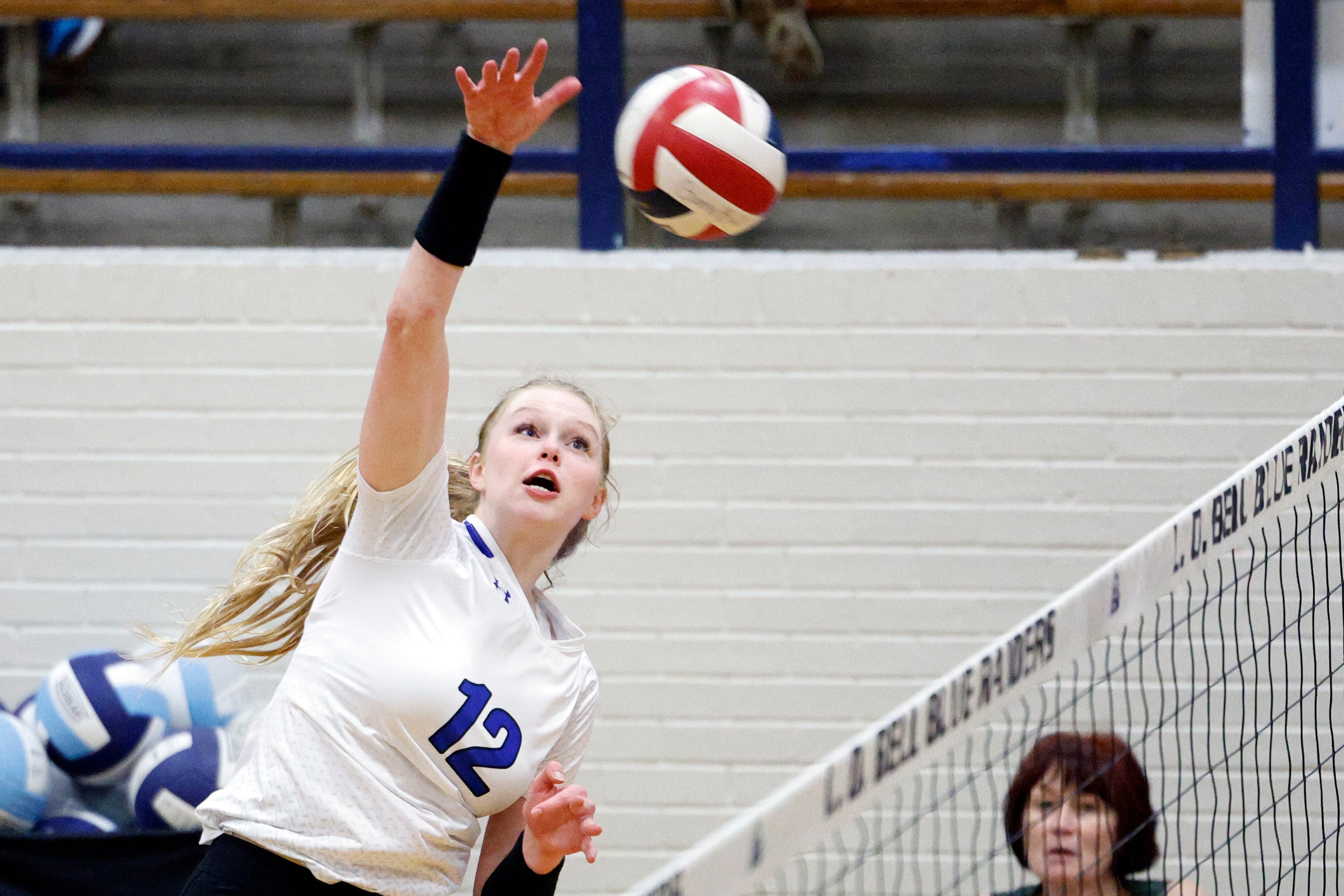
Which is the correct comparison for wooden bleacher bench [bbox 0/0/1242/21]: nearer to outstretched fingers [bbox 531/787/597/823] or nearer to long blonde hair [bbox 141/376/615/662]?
long blonde hair [bbox 141/376/615/662]

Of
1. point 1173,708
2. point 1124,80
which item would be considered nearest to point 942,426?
point 1173,708

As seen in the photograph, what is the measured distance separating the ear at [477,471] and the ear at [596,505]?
19 centimetres

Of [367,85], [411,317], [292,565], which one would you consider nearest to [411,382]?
[411,317]

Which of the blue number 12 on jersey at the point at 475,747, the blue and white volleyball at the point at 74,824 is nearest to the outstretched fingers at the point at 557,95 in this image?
the blue number 12 on jersey at the point at 475,747

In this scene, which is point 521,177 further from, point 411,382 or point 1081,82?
point 411,382

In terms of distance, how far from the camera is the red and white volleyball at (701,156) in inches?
104

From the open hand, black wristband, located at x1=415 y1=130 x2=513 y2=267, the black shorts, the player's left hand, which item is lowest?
the black shorts

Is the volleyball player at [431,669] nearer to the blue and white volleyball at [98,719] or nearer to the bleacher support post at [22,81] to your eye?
the blue and white volleyball at [98,719]

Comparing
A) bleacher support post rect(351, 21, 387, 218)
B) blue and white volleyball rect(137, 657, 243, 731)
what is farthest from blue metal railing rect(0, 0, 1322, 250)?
bleacher support post rect(351, 21, 387, 218)

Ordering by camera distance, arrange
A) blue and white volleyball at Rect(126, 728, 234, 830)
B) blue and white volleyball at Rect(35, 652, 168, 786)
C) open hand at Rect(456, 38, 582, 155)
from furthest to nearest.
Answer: blue and white volleyball at Rect(35, 652, 168, 786) → blue and white volleyball at Rect(126, 728, 234, 830) → open hand at Rect(456, 38, 582, 155)

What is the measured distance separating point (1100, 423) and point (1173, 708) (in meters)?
0.83

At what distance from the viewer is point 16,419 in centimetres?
400

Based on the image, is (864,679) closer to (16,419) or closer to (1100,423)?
(1100,423)

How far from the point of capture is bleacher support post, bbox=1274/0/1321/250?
4.12 meters
